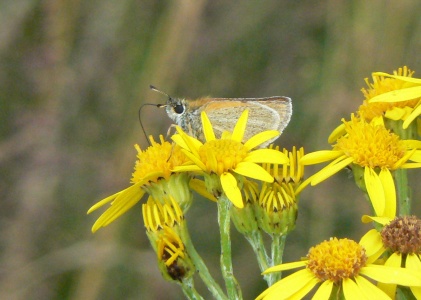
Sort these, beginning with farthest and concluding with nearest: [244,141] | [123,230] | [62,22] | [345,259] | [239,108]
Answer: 1. [62,22]
2. [123,230]
3. [239,108]
4. [244,141]
5. [345,259]

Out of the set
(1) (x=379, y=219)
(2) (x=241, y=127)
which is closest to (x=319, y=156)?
(2) (x=241, y=127)

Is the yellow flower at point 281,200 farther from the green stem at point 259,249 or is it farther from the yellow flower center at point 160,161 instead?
the yellow flower center at point 160,161

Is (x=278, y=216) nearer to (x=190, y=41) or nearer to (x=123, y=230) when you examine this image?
(x=123, y=230)

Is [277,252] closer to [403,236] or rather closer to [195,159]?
[195,159]

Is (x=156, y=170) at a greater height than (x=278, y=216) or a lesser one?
greater

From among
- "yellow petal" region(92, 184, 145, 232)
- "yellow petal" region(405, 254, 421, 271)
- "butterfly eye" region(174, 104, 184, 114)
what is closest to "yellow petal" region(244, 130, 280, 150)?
"yellow petal" region(92, 184, 145, 232)

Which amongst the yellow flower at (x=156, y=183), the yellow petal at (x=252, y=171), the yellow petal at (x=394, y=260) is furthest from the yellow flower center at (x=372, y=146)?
the yellow flower at (x=156, y=183)

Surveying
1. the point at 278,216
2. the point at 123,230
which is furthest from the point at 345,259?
the point at 123,230
